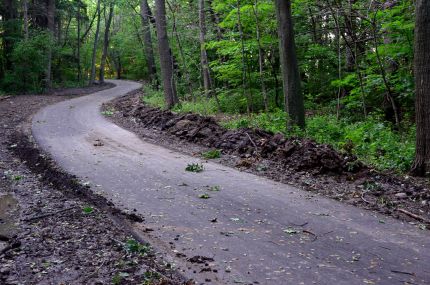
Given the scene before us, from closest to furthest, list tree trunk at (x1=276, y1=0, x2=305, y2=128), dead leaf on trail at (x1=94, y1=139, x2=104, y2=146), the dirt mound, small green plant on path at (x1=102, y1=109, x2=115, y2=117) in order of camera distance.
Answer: the dirt mound < tree trunk at (x1=276, y1=0, x2=305, y2=128) < dead leaf on trail at (x1=94, y1=139, x2=104, y2=146) < small green plant on path at (x1=102, y1=109, x2=115, y2=117)

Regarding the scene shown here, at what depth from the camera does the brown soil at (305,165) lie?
24.0 feet

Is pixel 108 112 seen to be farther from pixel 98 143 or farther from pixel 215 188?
pixel 215 188

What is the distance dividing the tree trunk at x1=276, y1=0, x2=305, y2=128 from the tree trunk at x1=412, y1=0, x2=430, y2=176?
4.09 meters

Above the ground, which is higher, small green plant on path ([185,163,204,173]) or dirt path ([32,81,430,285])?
small green plant on path ([185,163,204,173])

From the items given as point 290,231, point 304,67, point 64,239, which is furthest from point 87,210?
point 304,67

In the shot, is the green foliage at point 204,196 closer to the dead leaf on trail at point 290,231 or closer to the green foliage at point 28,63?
the dead leaf on trail at point 290,231

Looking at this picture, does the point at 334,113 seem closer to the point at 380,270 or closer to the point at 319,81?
the point at 319,81

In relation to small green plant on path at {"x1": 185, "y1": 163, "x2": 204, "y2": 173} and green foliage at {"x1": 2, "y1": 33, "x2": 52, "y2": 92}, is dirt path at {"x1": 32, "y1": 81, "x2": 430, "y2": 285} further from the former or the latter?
green foliage at {"x1": 2, "y1": 33, "x2": 52, "y2": 92}

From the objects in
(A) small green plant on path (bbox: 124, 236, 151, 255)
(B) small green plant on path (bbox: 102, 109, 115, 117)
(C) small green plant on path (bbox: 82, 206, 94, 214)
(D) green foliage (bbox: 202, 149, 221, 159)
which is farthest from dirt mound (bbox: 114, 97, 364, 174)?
(A) small green plant on path (bbox: 124, 236, 151, 255)

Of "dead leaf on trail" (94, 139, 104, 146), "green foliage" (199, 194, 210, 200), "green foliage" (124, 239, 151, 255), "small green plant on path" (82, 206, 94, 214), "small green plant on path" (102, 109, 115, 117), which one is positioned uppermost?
"small green plant on path" (102, 109, 115, 117)

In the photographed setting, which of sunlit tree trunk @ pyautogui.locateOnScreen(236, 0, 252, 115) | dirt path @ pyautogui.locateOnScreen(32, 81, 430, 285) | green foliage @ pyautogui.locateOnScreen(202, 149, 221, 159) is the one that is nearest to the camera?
dirt path @ pyautogui.locateOnScreen(32, 81, 430, 285)

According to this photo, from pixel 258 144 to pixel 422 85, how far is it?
13.5 feet

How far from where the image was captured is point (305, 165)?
9.22 metres

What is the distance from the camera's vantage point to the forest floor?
4478mm
